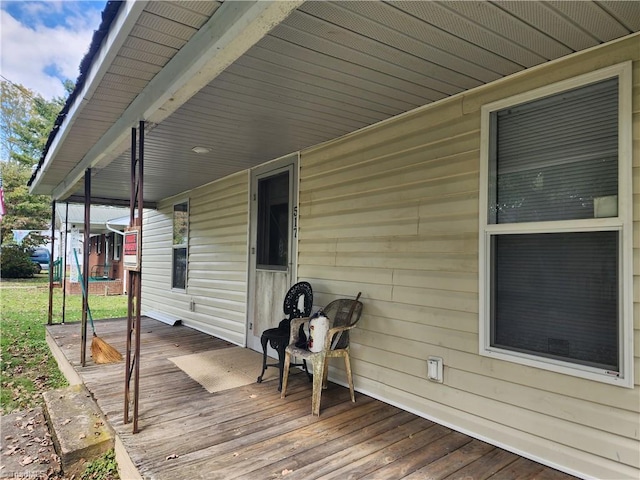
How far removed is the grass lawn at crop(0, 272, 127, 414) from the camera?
13.0 feet

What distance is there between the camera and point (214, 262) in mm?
5969

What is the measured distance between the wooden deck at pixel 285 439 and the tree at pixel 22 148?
1938 centimetres

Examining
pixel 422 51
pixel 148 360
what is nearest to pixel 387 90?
pixel 422 51

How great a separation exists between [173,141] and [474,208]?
2954 millimetres

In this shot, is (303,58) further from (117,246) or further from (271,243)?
(117,246)

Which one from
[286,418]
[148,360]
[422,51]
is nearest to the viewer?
[422,51]

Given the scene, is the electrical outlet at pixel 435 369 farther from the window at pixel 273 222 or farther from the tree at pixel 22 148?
the tree at pixel 22 148

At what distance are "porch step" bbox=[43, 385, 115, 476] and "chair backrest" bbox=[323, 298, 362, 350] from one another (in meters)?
→ 1.80

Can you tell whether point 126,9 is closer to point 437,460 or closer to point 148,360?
point 437,460

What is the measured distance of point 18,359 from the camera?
202 inches

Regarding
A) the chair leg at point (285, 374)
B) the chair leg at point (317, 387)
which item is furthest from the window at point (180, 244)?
the chair leg at point (317, 387)

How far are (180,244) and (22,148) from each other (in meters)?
19.4

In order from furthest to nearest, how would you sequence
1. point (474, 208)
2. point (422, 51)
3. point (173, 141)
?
point (173, 141)
point (474, 208)
point (422, 51)

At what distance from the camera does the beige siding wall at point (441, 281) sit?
2016 millimetres
